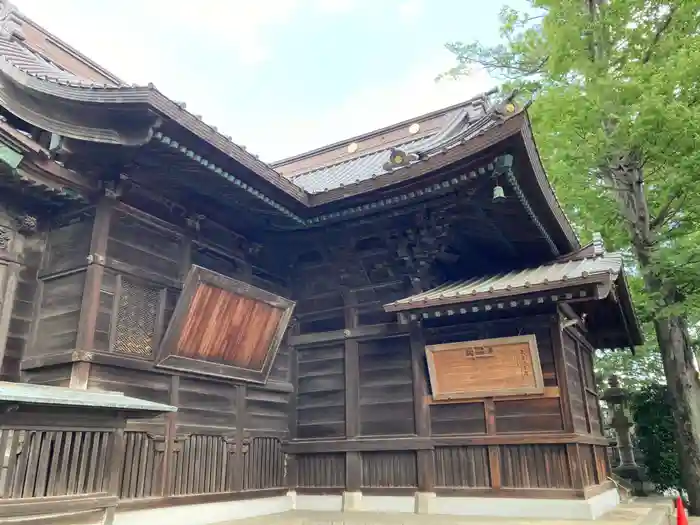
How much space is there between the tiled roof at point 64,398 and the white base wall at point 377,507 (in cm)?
165

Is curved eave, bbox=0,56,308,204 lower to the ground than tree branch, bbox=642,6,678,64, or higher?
lower

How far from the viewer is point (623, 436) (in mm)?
13211

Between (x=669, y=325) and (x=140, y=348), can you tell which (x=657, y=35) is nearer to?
(x=669, y=325)

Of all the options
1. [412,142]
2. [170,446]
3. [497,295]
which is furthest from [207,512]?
[412,142]

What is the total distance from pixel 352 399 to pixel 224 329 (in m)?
2.27

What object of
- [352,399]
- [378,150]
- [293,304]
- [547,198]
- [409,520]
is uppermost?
[378,150]

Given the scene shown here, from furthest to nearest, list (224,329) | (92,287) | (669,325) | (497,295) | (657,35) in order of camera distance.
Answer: (657,35), (669,325), (224,329), (497,295), (92,287)

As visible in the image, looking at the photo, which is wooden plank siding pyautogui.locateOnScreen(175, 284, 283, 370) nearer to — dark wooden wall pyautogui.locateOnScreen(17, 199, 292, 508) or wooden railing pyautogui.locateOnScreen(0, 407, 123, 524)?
dark wooden wall pyautogui.locateOnScreen(17, 199, 292, 508)

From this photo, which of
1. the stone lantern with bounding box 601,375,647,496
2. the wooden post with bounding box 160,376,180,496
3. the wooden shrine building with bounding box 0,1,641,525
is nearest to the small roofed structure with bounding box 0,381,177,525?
the wooden shrine building with bounding box 0,1,641,525

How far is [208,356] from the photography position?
730 cm

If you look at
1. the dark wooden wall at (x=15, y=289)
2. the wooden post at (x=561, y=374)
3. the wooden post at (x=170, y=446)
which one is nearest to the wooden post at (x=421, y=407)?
the wooden post at (x=561, y=374)

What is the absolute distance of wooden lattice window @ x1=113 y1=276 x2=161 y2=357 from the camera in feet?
20.9

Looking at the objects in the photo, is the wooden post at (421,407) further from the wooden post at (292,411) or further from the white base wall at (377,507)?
the wooden post at (292,411)

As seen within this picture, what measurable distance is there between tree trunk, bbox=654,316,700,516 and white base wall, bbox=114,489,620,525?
8.56 feet
